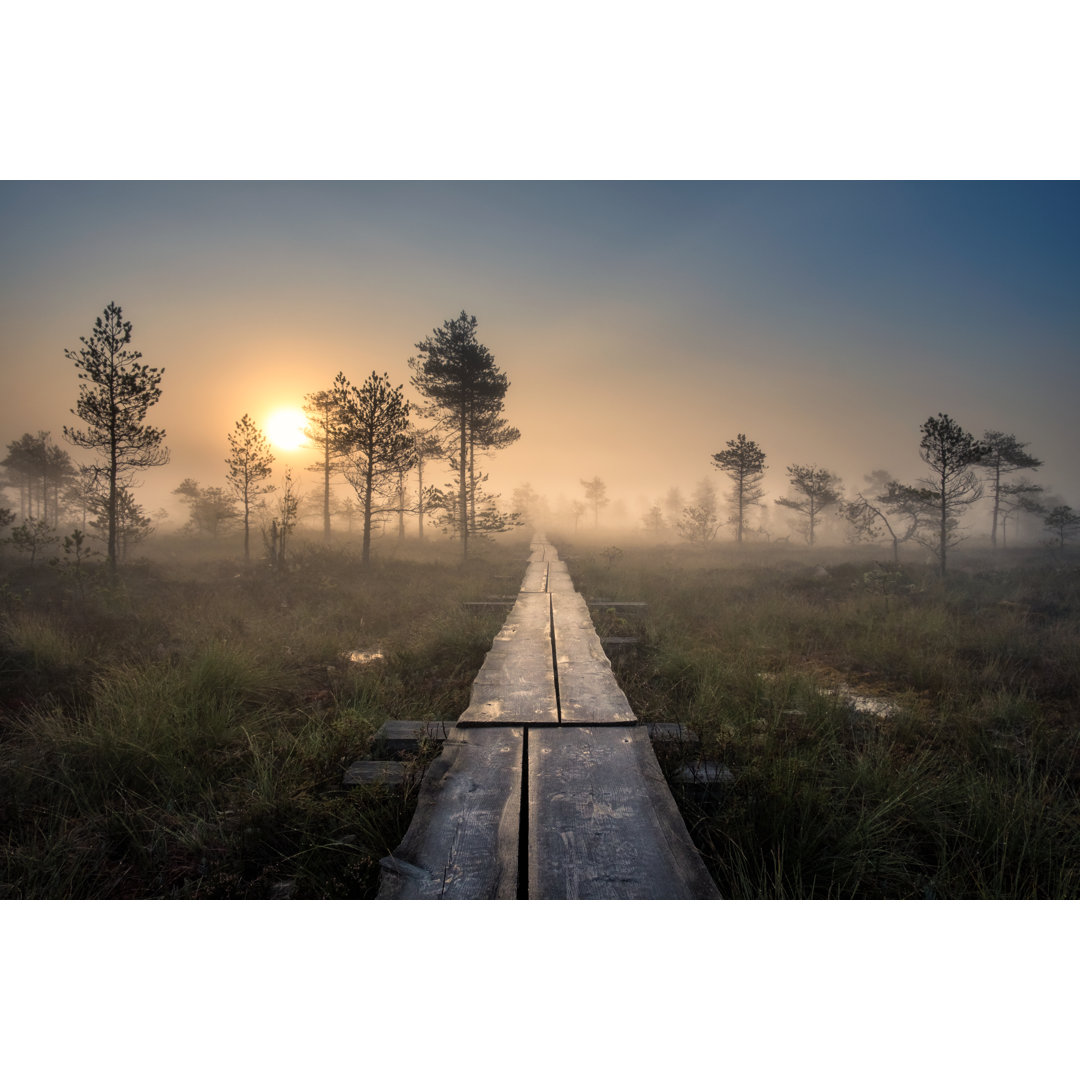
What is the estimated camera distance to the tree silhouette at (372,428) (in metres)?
15.5

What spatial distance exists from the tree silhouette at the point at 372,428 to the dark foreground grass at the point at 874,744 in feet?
35.7

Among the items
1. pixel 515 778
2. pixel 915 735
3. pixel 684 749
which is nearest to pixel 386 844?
pixel 515 778

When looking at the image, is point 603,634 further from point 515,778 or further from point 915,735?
point 515,778

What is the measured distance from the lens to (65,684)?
481 centimetres

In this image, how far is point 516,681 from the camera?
461 cm

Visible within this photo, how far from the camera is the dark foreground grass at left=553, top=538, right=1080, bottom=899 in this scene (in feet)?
7.66

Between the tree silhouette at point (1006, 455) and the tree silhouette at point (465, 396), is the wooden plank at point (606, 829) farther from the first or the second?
the tree silhouette at point (1006, 455)

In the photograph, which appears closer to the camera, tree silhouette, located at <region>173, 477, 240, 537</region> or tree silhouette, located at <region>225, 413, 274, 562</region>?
tree silhouette, located at <region>225, 413, 274, 562</region>

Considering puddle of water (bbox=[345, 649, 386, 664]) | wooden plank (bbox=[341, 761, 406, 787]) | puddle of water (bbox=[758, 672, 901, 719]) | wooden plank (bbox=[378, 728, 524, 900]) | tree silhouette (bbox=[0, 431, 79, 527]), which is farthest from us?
tree silhouette (bbox=[0, 431, 79, 527])

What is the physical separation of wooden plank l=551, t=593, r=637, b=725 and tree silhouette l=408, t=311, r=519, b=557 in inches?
502

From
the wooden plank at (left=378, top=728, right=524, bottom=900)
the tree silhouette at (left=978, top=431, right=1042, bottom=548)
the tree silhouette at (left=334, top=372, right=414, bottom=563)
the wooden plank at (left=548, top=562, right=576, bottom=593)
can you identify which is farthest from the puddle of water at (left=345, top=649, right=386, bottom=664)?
the tree silhouette at (left=978, top=431, right=1042, bottom=548)

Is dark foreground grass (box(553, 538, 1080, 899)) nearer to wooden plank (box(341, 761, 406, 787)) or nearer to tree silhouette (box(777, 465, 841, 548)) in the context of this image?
wooden plank (box(341, 761, 406, 787))
